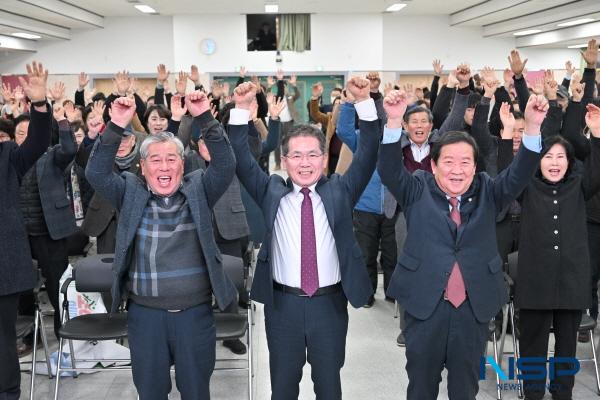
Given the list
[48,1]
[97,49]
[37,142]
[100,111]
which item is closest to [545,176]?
[37,142]

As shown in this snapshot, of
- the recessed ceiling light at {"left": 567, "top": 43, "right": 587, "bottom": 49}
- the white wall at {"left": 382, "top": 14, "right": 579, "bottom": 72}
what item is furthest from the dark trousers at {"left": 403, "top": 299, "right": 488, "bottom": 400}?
the recessed ceiling light at {"left": 567, "top": 43, "right": 587, "bottom": 49}

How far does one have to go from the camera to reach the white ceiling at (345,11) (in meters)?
12.3

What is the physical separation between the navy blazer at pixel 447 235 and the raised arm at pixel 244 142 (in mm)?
593

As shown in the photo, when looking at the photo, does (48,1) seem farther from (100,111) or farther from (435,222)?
(435,222)

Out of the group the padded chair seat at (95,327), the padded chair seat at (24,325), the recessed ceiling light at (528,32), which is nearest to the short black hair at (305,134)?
the padded chair seat at (95,327)

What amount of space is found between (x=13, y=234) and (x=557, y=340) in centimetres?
313

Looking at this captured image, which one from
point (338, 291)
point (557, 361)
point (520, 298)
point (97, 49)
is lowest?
point (557, 361)

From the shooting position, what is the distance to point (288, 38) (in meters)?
15.9

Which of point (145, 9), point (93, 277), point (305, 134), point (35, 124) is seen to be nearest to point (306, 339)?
point (305, 134)

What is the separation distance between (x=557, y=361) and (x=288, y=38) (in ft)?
45.9

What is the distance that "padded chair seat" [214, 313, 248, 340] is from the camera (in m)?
3.06

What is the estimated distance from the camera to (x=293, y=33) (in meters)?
15.9

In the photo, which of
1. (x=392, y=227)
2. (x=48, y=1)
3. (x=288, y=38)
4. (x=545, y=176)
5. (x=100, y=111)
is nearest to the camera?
(x=545, y=176)

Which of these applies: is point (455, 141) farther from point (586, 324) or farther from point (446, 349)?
point (586, 324)
